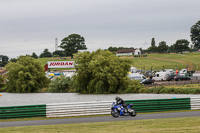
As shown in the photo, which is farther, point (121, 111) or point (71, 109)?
point (71, 109)

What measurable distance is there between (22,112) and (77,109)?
157 inches

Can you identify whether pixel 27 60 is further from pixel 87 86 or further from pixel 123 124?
pixel 123 124

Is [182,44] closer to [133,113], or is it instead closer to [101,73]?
[101,73]

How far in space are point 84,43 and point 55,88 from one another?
103 meters

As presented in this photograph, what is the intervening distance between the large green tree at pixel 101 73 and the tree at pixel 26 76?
13.6 metres

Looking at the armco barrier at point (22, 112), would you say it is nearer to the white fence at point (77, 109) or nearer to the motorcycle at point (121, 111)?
the white fence at point (77, 109)

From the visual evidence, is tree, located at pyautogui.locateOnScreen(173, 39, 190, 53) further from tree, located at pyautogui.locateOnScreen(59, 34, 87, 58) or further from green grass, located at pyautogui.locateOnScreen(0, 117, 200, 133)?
green grass, located at pyautogui.locateOnScreen(0, 117, 200, 133)

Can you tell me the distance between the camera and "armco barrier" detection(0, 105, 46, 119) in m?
23.3

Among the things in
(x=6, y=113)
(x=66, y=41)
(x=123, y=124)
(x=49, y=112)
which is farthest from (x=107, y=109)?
(x=66, y=41)

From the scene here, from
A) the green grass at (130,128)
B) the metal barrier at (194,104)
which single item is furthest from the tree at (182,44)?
the green grass at (130,128)

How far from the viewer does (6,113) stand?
23.3 m

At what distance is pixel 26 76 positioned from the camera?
70.8m

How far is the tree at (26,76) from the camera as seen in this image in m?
70.1

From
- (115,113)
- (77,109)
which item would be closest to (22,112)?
(77,109)
